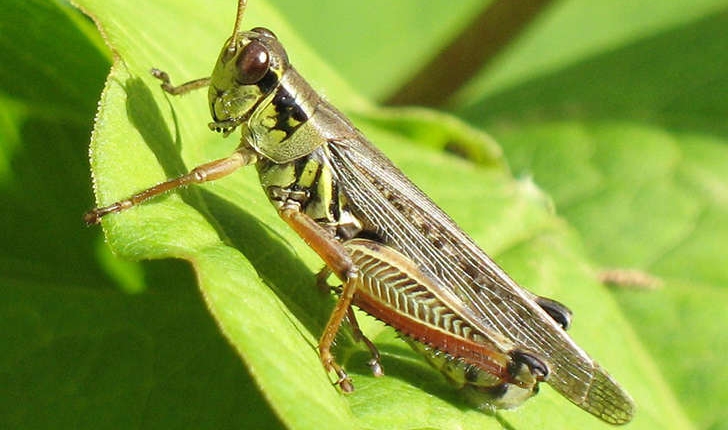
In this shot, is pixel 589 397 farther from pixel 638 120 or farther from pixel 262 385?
pixel 638 120

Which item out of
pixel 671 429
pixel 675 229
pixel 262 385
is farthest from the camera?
pixel 675 229

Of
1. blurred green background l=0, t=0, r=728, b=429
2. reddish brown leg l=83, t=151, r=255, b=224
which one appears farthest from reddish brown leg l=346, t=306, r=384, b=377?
reddish brown leg l=83, t=151, r=255, b=224

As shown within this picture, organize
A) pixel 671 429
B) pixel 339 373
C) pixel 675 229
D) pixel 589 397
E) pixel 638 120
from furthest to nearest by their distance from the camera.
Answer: pixel 638 120 → pixel 675 229 → pixel 671 429 → pixel 589 397 → pixel 339 373

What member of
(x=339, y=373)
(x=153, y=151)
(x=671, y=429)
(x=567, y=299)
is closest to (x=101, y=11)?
(x=153, y=151)

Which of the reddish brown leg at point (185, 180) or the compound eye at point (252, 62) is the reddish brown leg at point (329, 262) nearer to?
the reddish brown leg at point (185, 180)

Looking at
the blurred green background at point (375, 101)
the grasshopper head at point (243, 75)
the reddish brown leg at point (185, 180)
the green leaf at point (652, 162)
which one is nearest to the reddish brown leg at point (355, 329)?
the blurred green background at point (375, 101)

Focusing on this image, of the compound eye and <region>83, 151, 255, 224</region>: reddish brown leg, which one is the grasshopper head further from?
<region>83, 151, 255, 224</region>: reddish brown leg

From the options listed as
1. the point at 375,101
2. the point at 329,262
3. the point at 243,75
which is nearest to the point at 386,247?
the point at 329,262

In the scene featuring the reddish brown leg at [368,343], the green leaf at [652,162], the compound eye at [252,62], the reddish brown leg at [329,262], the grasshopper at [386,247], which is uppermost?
the green leaf at [652,162]
